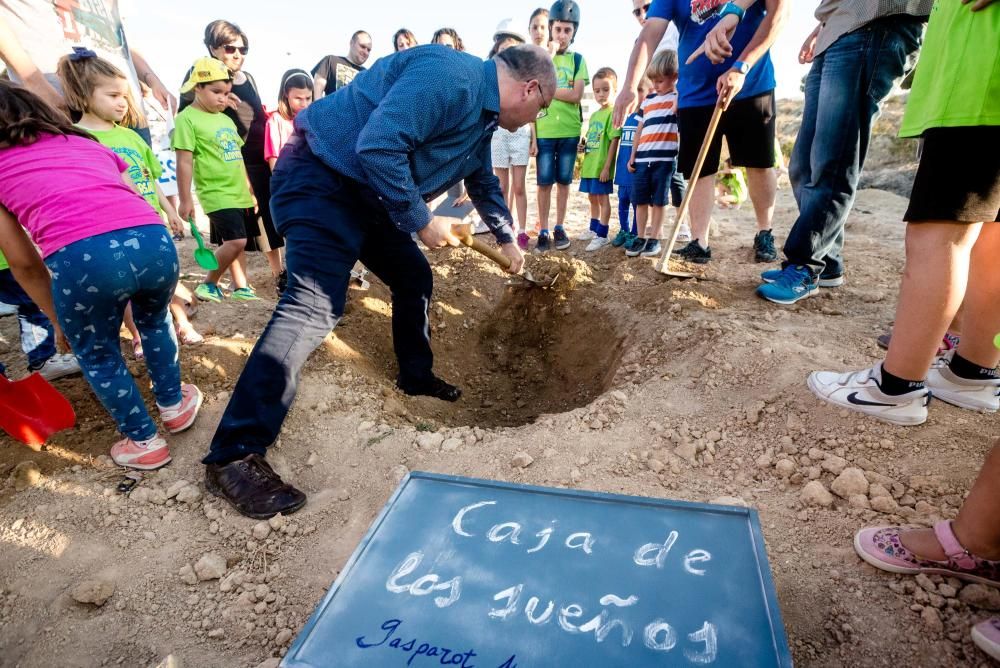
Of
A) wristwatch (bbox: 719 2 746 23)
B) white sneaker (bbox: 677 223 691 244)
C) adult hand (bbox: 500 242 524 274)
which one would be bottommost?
white sneaker (bbox: 677 223 691 244)

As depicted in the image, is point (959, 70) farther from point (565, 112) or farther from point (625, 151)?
point (565, 112)

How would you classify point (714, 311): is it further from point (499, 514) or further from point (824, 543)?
point (499, 514)

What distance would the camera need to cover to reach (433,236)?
6.64 ft

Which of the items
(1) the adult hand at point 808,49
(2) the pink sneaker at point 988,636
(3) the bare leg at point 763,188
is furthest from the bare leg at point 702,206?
(2) the pink sneaker at point 988,636

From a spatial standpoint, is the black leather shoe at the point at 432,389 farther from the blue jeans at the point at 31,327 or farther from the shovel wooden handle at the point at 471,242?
the blue jeans at the point at 31,327

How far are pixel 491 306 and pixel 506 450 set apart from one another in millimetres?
2113

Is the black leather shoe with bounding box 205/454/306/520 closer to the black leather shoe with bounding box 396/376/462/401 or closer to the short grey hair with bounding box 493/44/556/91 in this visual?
the black leather shoe with bounding box 396/376/462/401

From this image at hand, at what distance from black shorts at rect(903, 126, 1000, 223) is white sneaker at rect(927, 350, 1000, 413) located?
67 cm

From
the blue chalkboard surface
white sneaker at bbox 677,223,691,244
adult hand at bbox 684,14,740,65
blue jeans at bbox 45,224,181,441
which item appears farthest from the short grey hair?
white sneaker at bbox 677,223,691,244

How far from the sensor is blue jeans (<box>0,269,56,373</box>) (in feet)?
8.23

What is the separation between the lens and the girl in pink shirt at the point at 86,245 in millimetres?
1663

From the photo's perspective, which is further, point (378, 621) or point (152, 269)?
point (152, 269)

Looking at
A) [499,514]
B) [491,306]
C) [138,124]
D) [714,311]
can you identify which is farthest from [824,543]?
[138,124]

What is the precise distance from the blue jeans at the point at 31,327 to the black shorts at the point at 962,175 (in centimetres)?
383
